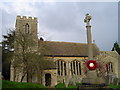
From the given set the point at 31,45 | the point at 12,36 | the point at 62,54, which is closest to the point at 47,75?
the point at 62,54

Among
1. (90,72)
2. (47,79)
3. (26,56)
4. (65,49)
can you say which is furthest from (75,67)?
(90,72)

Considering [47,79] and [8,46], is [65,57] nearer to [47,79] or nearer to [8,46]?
[47,79]

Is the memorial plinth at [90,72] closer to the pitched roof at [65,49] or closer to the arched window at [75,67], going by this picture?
the pitched roof at [65,49]

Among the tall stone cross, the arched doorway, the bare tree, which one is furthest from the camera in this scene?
the arched doorway

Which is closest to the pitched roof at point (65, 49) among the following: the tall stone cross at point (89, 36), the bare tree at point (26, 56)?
the bare tree at point (26, 56)

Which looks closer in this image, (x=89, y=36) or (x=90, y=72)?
(x=90, y=72)

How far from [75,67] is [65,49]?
4213 millimetres

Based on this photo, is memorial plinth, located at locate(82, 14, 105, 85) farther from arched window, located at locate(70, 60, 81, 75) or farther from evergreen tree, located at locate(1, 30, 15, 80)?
arched window, located at locate(70, 60, 81, 75)

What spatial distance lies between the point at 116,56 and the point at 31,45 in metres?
17.6

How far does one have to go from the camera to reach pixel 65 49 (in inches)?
1107

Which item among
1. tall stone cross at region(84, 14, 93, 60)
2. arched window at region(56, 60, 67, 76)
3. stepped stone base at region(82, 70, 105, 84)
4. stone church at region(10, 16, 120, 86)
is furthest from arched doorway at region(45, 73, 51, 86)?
stepped stone base at region(82, 70, 105, 84)

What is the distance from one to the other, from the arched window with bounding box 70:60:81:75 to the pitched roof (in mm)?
1752

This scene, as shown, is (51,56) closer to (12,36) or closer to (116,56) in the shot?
(12,36)

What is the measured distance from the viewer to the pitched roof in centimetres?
2634
